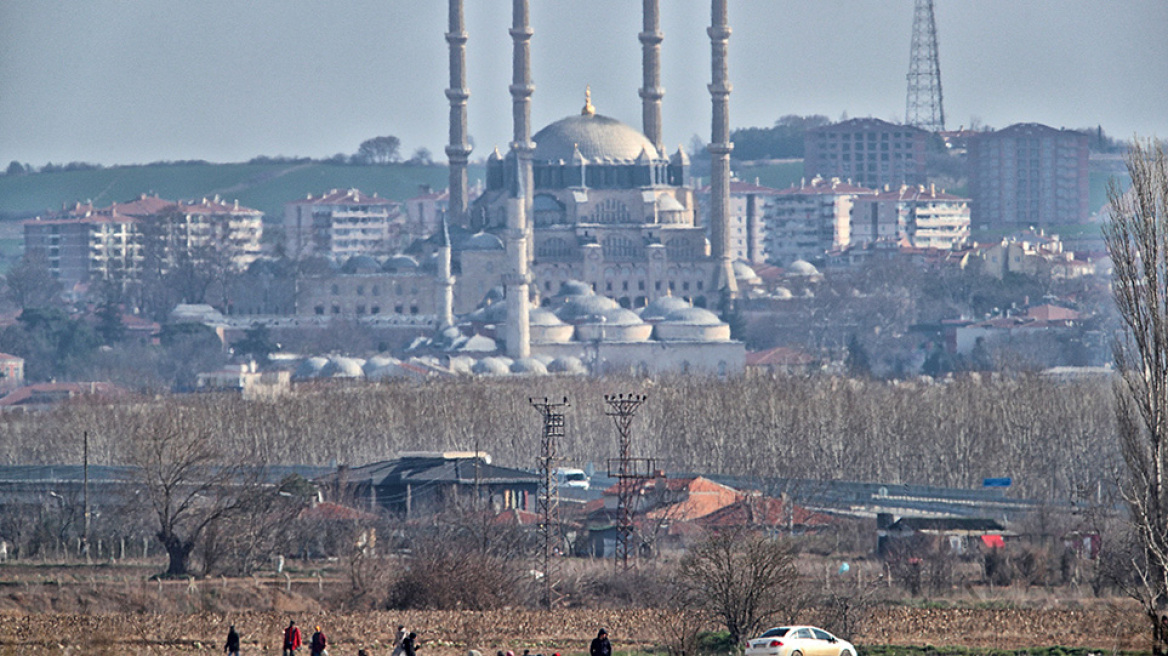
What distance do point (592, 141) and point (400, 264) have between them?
31.7 feet

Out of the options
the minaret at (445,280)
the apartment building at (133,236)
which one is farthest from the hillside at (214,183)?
the minaret at (445,280)

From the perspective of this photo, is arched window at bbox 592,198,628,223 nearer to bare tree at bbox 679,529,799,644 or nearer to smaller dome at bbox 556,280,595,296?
smaller dome at bbox 556,280,595,296

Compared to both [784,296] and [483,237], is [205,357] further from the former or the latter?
[784,296]

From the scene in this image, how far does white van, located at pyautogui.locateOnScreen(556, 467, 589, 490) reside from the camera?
59.6 meters

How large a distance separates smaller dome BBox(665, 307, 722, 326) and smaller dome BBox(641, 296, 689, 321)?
49 cm

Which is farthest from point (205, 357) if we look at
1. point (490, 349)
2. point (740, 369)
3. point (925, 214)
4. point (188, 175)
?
point (188, 175)

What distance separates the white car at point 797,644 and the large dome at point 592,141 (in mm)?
85868

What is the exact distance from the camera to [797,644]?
2861 cm

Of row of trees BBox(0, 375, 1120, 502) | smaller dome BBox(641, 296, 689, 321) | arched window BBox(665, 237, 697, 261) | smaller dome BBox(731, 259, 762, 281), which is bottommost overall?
row of trees BBox(0, 375, 1120, 502)

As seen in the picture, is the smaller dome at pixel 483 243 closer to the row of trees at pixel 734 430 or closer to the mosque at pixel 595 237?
the mosque at pixel 595 237

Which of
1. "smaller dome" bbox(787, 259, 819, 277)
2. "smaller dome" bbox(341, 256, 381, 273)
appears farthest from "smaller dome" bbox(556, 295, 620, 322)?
"smaller dome" bbox(787, 259, 819, 277)

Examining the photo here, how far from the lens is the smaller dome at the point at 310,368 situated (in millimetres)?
91750

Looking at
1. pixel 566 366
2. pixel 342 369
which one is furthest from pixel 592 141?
pixel 342 369

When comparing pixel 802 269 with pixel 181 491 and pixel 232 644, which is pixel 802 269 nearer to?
pixel 181 491
